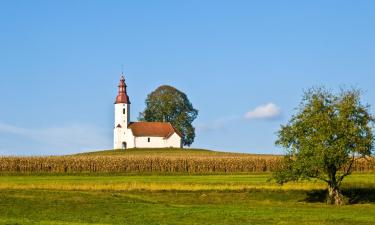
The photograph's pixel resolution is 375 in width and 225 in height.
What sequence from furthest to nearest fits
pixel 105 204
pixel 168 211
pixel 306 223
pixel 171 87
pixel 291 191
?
pixel 171 87
pixel 291 191
pixel 105 204
pixel 168 211
pixel 306 223

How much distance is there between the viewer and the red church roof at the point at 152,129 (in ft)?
525

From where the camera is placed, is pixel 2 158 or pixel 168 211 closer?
pixel 168 211

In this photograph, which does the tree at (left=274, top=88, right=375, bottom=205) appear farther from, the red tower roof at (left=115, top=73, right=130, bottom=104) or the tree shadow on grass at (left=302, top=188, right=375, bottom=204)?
the red tower roof at (left=115, top=73, right=130, bottom=104)

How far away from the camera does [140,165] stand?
323ft

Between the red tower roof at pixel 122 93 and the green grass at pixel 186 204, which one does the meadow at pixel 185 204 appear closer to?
the green grass at pixel 186 204

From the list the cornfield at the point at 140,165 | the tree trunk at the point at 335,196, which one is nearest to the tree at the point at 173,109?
the cornfield at the point at 140,165

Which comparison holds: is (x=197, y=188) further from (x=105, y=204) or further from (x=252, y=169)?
(x=252, y=169)

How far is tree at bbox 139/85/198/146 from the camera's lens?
17212 cm

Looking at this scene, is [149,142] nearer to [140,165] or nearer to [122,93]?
[122,93]

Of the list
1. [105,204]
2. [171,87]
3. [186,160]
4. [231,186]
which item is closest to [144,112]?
[171,87]

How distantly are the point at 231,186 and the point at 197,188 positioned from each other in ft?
10.0

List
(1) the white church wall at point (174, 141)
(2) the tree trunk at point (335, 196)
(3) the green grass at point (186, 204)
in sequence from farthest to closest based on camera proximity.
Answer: (1) the white church wall at point (174, 141) → (2) the tree trunk at point (335, 196) → (3) the green grass at point (186, 204)

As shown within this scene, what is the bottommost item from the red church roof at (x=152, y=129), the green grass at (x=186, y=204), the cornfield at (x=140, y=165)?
the green grass at (x=186, y=204)

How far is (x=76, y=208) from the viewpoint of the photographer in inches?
1764
